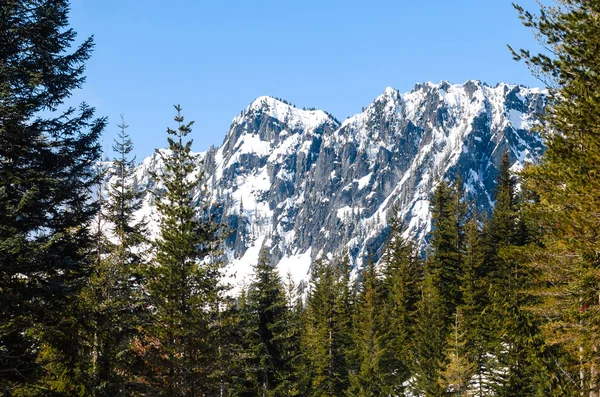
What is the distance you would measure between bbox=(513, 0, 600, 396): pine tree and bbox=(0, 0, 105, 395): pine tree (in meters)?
14.1

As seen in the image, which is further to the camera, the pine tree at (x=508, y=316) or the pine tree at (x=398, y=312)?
the pine tree at (x=398, y=312)

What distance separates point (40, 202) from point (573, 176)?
15441 millimetres

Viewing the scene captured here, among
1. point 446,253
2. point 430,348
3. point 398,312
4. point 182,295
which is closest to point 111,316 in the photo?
point 182,295

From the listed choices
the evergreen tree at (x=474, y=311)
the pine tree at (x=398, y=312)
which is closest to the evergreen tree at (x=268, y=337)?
the evergreen tree at (x=474, y=311)

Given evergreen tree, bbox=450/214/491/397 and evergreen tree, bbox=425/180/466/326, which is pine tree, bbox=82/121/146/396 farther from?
evergreen tree, bbox=425/180/466/326

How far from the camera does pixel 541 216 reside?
45.2 ft

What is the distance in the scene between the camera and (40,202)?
15047mm

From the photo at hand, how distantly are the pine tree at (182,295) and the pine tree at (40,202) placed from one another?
3704mm

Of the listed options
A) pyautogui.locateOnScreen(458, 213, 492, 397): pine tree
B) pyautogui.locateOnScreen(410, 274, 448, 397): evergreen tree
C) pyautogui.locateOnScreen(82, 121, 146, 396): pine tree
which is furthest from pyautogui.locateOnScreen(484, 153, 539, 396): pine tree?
pyautogui.locateOnScreen(82, 121, 146, 396): pine tree

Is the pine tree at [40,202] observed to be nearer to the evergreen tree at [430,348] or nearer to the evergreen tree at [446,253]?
the evergreen tree at [430,348]

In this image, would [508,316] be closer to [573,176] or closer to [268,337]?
[573,176]

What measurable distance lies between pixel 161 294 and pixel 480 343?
28.2 metres

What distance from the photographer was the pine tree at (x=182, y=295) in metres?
21.2

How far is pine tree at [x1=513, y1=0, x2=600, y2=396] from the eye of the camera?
38.3 feet
